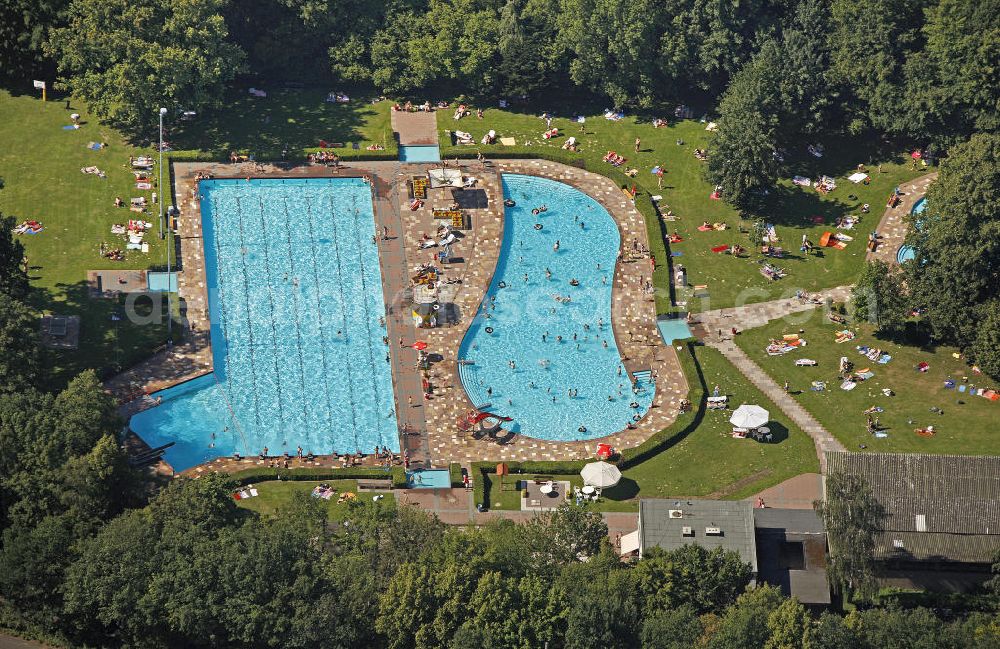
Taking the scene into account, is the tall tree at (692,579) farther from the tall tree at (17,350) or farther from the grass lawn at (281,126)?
the grass lawn at (281,126)

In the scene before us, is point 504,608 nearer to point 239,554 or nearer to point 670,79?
point 239,554

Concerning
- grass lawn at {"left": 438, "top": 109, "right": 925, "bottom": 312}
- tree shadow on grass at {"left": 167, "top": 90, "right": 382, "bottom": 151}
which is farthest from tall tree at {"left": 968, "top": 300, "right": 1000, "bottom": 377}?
tree shadow on grass at {"left": 167, "top": 90, "right": 382, "bottom": 151}

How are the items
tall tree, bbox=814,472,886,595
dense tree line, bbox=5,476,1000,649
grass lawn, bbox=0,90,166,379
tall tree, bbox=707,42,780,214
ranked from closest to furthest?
1. dense tree line, bbox=5,476,1000,649
2. tall tree, bbox=814,472,886,595
3. grass lawn, bbox=0,90,166,379
4. tall tree, bbox=707,42,780,214

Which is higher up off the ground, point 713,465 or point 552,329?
point 552,329

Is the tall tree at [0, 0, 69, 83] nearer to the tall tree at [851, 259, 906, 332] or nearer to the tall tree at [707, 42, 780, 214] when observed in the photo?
the tall tree at [707, 42, 780, 214]

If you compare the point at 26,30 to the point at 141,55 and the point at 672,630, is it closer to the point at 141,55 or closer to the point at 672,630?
the point at 141,55

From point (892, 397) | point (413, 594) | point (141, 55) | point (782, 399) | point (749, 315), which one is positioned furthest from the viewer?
point (141, 55)

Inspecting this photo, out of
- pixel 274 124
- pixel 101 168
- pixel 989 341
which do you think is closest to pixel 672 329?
pixel 989 341
